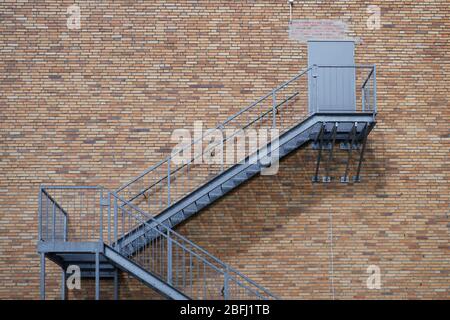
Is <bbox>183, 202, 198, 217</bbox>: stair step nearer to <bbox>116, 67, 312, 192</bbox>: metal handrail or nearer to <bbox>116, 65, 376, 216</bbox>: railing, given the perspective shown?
<bbox>116, 65, 376, 216</bbox>: railing

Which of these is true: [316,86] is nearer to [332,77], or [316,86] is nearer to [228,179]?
[332,77]

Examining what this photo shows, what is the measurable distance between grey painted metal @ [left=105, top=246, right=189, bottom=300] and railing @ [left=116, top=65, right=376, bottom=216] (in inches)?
84.1

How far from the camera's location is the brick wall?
15.7 m

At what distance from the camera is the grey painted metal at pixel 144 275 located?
13477mm

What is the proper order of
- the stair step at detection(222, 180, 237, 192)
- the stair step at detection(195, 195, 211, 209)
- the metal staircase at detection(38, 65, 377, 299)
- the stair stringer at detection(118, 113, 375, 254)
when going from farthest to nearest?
the stair step at detection(222, 180, 237, 192)
the stair step at detection(195, 195, 211, 209)
the metal staircase at detection(38, 65, 377, 299)
the stair stringer at detection(118, 113, 375, 254)

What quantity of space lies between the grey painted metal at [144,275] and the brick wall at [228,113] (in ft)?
6.89

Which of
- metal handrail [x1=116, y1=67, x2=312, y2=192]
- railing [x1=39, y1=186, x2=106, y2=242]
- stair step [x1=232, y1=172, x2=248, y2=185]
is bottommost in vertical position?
railing [x1=39, y1=186, x2=106, y2=242]

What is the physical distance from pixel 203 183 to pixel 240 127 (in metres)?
1.31

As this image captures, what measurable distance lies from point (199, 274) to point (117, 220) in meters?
1.85

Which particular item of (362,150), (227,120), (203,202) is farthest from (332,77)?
(203,202)

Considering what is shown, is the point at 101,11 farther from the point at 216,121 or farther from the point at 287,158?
the point at 287,158

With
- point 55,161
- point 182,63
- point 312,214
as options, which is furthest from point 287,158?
point 55,161

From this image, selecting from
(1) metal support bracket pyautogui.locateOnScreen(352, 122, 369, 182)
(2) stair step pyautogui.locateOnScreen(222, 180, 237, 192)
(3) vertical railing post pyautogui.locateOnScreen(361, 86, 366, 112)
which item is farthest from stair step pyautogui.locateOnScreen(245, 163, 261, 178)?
(3) vertical railing post pyautogui.locateOnScreen(361, 86, 366, 112)

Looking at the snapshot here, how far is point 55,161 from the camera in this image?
627 inches
